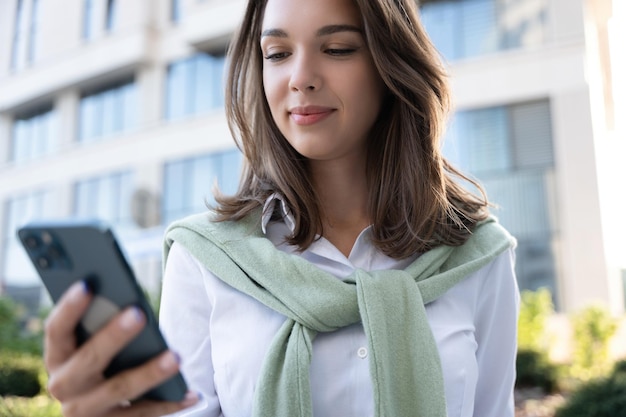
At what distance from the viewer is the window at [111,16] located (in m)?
16.0

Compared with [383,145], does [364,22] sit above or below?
above

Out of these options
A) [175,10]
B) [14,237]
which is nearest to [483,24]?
[175,10]

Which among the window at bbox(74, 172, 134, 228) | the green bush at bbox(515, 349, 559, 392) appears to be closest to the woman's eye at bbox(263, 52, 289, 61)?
the green bush at bbox(515, 349, 559, 392)

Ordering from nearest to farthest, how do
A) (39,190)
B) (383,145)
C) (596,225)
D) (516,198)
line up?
(383,145), (596,225), (516,198), (39,190)

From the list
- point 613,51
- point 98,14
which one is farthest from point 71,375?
point 98,14

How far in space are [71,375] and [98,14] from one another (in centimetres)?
1680

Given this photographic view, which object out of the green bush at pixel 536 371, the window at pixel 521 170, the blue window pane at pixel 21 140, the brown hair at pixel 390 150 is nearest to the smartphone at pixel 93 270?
the brown hair at pixel 390 150

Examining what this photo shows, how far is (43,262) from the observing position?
87 centimetres

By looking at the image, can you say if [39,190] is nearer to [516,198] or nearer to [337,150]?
[516,198]

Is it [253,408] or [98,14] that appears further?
[98,14]

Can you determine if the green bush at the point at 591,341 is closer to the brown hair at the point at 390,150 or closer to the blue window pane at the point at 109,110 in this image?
the brown hair at the point at 390,150

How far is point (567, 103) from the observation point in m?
10.2

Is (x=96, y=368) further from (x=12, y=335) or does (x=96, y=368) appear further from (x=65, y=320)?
(x=12, y=335)

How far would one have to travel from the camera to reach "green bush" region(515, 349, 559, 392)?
643 centimetres
